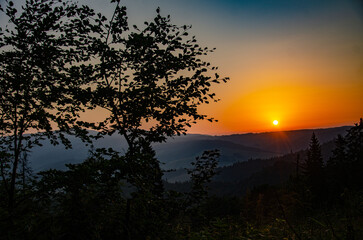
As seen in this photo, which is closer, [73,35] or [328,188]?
[73,35]

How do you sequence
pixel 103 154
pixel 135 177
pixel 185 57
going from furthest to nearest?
pixel 185 57 < pixel 103 154 < pixel 135 177

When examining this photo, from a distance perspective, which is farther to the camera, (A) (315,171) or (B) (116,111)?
(A) (315,171)

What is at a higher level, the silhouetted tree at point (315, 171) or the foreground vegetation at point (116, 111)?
the foreground vegetation at point (116, 111)

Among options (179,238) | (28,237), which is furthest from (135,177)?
(28,237)

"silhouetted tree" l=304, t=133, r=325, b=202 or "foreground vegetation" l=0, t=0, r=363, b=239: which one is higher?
"foreground vegetation" l=0, t=0, r=363, b=239

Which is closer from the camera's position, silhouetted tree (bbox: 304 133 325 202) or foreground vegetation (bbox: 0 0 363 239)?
foreground vegetation (bbox: 0 0 363 239)

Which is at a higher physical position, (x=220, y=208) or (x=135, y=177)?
(x=135, y=177)

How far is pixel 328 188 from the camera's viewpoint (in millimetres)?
34062

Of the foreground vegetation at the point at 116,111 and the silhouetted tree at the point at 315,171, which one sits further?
the silhouetted tree at the point at 315,171

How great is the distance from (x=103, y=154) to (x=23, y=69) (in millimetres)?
2784

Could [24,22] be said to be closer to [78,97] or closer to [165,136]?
[78,97]

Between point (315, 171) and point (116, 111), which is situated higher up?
point (116, 111)

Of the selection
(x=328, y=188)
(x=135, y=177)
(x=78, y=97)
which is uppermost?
(x=78, y=97)

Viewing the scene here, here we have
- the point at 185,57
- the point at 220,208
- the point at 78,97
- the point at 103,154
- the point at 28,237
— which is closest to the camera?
the point at 28,237
